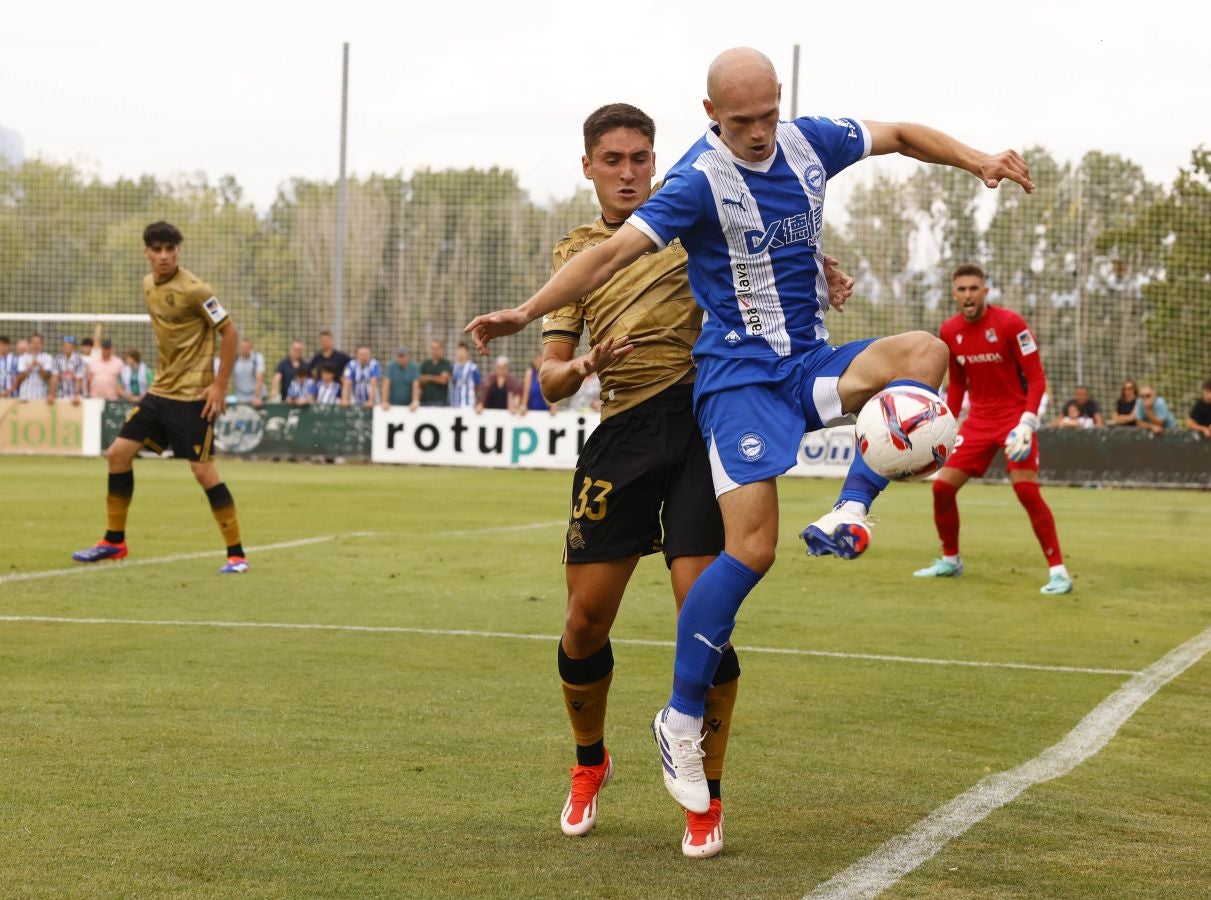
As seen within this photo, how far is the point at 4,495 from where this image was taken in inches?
719

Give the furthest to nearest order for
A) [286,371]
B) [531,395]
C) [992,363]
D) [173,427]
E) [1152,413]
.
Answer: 1. [286,371]
2. [531,395]
3. [1152,413]
4. [992,363]
5. [173,427]

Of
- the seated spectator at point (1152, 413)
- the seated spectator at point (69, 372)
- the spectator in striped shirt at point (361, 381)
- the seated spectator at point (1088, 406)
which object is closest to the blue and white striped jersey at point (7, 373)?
the seated spectator at point (69, 372)

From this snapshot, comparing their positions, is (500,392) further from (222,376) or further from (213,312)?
(222,376)

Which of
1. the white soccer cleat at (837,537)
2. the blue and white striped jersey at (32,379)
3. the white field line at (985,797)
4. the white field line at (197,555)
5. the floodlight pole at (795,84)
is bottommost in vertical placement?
the white field line at (197,555)

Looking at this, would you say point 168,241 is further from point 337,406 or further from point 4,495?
point 337,406

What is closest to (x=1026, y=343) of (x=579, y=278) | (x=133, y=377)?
(x=579, y=278)

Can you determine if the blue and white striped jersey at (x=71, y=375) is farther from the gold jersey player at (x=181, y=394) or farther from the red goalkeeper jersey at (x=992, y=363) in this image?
the red goalkeeper jersey at (x=992, y=363)

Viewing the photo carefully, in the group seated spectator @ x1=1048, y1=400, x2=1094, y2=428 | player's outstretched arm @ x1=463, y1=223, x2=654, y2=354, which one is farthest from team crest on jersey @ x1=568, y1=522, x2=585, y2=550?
seated spectator @ x1=1048, y1=400, x2=1094, y2=428

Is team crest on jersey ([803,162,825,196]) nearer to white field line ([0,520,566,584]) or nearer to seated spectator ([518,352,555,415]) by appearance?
white field line ([0,520,566,584])

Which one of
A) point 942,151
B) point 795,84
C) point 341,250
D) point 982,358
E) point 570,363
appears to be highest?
point 795,84

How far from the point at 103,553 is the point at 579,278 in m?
8.32

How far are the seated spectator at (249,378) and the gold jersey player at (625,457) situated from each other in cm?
2285

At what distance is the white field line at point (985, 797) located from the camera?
4191 millimetres

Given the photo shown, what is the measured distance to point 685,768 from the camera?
458 cm
